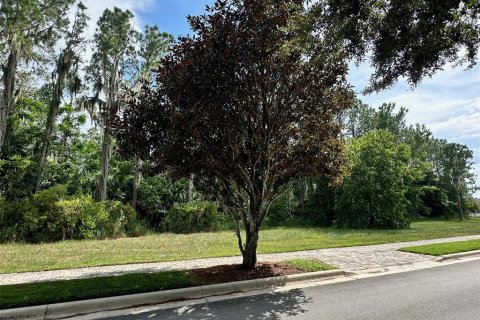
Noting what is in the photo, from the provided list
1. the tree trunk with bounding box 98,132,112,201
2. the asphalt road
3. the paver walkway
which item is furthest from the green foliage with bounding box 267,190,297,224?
the asphalt road

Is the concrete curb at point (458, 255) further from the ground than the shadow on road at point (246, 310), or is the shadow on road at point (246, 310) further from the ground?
the concrete curb at point (458, 255)

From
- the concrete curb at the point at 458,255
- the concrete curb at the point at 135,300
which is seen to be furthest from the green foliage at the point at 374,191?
the concrete curb at the point at 135,300

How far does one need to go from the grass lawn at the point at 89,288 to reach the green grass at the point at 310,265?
1.20 meters

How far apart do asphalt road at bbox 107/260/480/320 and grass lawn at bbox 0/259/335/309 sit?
0.91 m

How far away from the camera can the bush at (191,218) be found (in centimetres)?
1917

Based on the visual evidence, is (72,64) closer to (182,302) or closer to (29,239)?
(29,239)

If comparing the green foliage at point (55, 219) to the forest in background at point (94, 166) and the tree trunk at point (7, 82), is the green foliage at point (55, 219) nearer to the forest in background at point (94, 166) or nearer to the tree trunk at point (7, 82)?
the forest in background at point (94, 166)

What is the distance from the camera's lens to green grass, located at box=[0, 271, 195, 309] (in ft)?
17.4

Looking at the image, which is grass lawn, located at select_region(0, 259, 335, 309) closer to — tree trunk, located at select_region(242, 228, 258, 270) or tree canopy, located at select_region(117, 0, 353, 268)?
tree trunk, located at select_region(242, 228, 258, 270)

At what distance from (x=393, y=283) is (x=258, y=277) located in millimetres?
2772

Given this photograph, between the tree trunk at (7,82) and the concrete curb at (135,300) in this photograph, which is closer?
the concrete curb at (135,300)

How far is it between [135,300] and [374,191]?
760 inches

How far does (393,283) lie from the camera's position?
263 inches

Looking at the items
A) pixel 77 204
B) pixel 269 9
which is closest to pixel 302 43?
pixel 269 9
